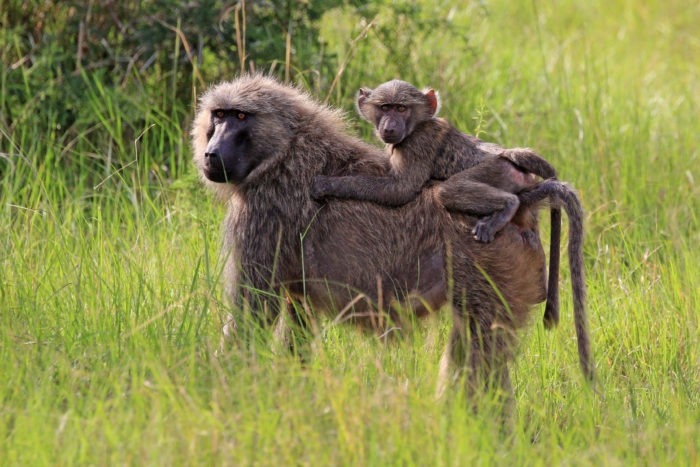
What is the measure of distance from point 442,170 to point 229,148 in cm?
76

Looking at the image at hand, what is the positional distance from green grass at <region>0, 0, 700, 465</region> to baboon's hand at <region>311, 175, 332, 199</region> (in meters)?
0.44

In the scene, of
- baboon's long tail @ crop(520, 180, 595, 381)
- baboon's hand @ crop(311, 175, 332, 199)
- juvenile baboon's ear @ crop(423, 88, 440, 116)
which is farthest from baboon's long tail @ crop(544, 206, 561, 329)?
baboon's hand @ crop(311, 175, 332, 199)

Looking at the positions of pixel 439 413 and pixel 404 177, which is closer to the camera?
pixel 439 413

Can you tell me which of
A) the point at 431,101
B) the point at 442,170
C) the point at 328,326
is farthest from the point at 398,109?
the point at 328,326

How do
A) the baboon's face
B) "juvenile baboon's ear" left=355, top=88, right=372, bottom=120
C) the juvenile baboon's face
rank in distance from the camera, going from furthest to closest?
1. "juvenile baboon's ear" left=355, top=88, right=372, bottom=120
2. the juvenile baboon's face
3. the baboon's face

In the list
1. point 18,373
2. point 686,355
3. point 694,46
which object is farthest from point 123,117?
point 694,46

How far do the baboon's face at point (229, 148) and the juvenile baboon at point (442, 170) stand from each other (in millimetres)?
271

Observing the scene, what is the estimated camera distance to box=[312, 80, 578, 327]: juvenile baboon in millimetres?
3951

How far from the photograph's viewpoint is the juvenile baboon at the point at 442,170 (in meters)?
3.95

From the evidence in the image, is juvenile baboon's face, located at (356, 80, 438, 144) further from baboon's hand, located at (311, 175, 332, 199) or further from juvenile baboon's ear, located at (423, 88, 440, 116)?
baboon's hand, located at (311, 175, 332, 199)

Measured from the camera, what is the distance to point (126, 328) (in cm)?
402

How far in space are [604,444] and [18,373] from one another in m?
1.80

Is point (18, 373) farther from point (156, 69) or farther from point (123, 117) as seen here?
point (156, 69)

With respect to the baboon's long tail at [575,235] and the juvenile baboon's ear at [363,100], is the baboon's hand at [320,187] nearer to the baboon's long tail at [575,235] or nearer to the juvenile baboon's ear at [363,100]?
the juvenile baboon's ear at [363,100]
